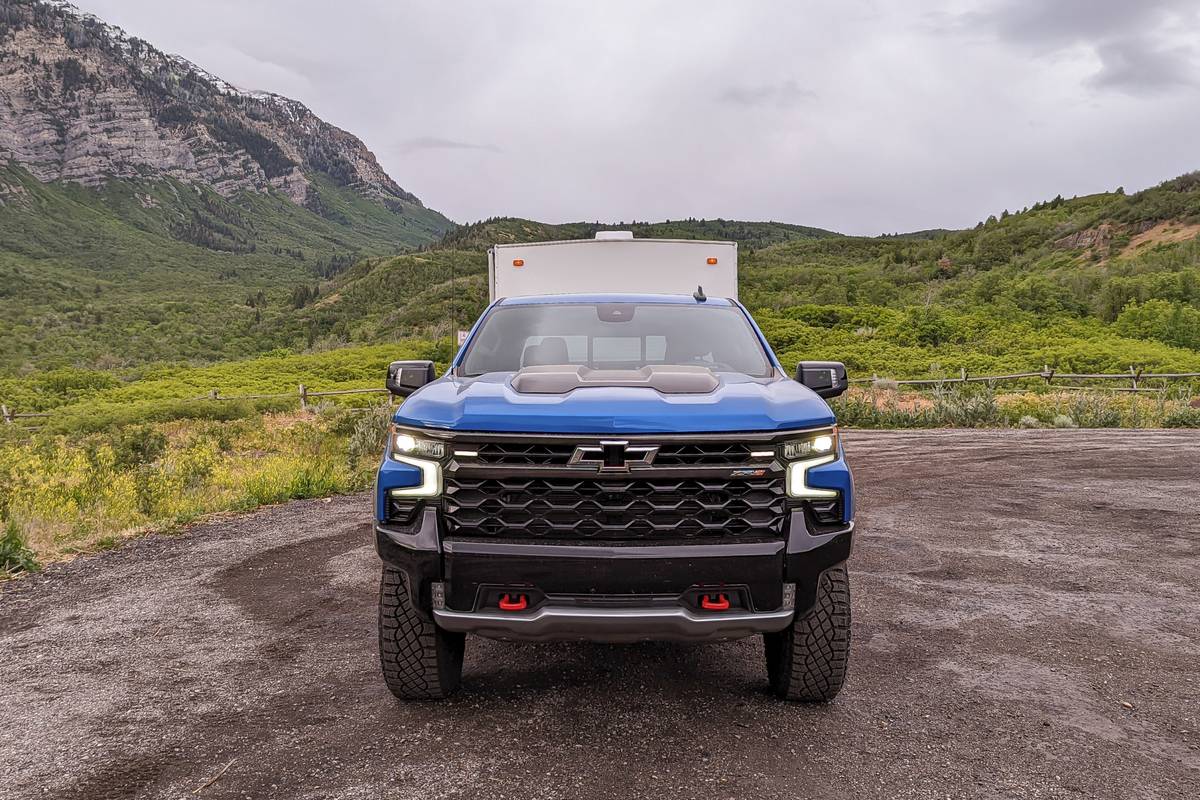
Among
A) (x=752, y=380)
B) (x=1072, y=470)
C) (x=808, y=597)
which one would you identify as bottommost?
(x=1072, y=470)

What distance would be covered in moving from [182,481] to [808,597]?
30.3 feet

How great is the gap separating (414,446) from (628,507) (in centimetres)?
93

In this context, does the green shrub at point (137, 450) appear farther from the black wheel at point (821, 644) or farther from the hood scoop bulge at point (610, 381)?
the black wheel at point (821, 644)

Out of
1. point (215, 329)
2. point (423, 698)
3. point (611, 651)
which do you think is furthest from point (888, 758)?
point (215, 329)

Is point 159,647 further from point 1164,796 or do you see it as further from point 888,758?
point 1164,796

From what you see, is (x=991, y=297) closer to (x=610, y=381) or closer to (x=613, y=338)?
(x=613, y=338)

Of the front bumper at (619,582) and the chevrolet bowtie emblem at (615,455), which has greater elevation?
the chevrolet bowtie emblem at (615,455)

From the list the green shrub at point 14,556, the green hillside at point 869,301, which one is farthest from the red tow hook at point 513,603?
the green shrub at point 14,556

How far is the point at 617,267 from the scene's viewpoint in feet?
32.1

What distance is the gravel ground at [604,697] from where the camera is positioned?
3031mm

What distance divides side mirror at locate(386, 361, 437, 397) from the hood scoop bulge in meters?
0.77

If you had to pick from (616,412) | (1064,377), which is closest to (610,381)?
(616,412)

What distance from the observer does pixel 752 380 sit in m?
3.91

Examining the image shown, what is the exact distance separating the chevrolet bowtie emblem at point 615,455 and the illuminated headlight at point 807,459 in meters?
0.55
